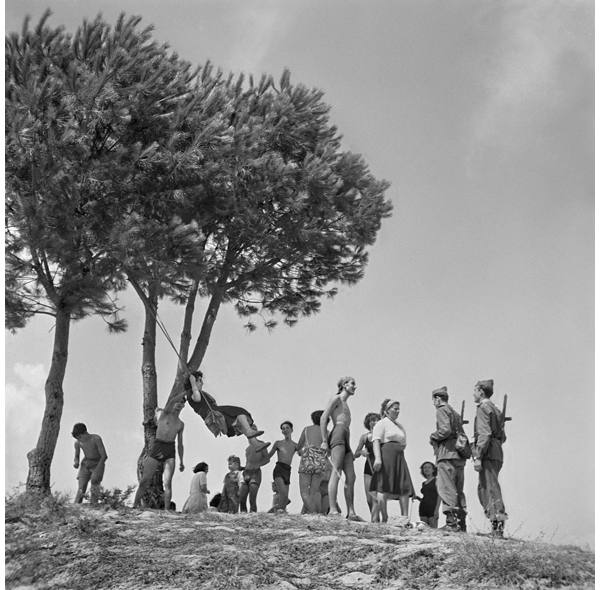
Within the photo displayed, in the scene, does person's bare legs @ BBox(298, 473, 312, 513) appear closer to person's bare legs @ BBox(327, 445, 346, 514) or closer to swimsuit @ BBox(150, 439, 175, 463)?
person's bare legs @ BBox(327, 445, 346, 514)

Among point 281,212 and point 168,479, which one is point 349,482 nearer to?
point 168,479

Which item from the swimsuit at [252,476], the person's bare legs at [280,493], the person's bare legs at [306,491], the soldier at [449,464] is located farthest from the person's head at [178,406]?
the soldier at [449,464]

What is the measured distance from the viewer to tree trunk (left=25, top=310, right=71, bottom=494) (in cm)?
1424

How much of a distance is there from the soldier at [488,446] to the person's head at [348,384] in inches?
64.0

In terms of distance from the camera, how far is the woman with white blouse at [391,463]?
1130cm

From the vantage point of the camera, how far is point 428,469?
12852 millimetres

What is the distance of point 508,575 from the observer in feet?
27.1

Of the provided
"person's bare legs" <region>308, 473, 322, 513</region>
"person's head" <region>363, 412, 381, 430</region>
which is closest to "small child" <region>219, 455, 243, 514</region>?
"person's bare legs" <region>308, 473, 322, 513</region>

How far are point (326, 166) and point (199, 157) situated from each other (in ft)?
11.1

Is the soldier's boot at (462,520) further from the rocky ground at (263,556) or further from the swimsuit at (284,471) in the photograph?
the swimsuit at (284,471)

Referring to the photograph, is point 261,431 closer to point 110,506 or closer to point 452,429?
point 110,506

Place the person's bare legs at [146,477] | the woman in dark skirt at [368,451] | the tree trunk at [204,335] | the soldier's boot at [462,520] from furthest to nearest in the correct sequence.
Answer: the tree trunk at [204,335] → the person's bare legs at [146,477] → the woman in dark skirt at [368,451] → the soldier's boot at [462,520]

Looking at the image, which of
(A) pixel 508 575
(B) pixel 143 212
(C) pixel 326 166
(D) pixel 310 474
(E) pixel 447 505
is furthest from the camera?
(C) pixel 326 166

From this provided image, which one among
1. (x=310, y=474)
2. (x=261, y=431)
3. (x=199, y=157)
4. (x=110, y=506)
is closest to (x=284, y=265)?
(x=199, y=157)
